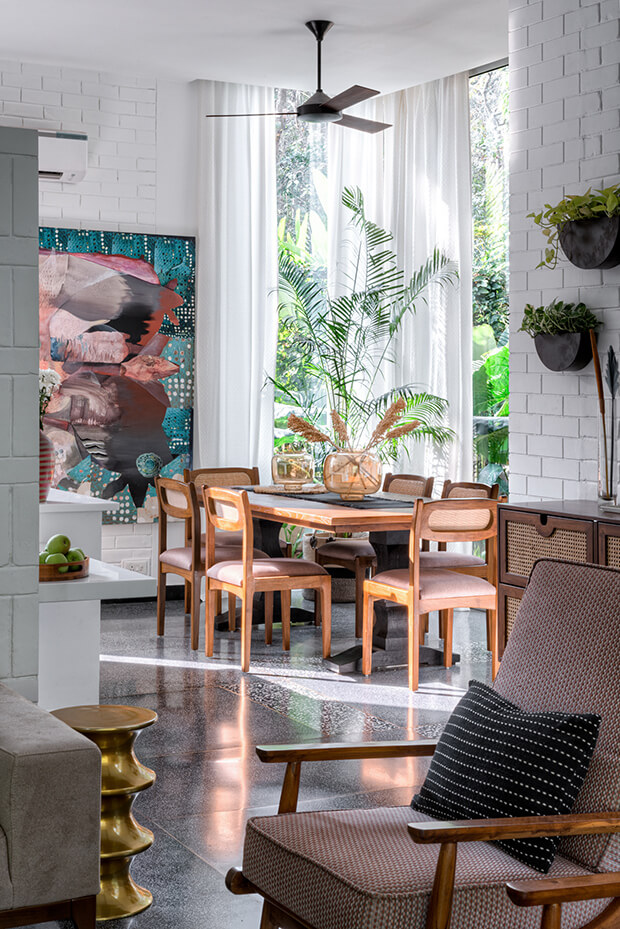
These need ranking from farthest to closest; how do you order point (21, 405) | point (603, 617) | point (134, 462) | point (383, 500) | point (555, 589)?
1. point (134, 462)
2. point (383, 500)
3. point (21, 405)
4. point (555, 589)
5. point (603, 617)

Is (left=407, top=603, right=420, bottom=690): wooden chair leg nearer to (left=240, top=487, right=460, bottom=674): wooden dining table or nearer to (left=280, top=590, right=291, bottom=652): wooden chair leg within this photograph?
(left=240, top=487, right=460, bottom=674): wooden dining table

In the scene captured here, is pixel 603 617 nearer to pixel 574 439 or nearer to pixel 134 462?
pixel 574 439

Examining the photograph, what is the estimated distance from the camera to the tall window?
23.8 ft

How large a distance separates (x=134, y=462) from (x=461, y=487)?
251cm

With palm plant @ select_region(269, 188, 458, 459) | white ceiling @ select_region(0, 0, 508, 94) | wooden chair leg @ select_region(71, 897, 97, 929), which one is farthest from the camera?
palm plant @ select_region(269, 188, 458, 459)

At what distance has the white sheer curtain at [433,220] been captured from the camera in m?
7.45

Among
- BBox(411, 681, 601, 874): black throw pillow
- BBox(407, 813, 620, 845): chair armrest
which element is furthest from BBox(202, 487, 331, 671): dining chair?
BBox(407, 813, 620, 845): chair armrest

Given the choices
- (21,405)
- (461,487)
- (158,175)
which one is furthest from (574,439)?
(158,175)

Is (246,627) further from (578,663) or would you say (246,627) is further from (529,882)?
(529,882)

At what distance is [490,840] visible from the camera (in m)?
2.16

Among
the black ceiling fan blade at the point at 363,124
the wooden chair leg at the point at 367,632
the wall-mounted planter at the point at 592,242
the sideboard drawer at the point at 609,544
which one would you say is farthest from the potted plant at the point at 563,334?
the black ceiling fan blade at the point at 363,124

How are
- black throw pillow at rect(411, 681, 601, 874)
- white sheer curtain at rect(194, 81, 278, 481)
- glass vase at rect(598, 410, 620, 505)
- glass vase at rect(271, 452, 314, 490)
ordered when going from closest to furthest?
black throw pillow at rect(411, 681, 601, 874) < glass vase at rect(598, 410, 620, 505) < glass vase at rect(271, 452, 314, 490) < white sheer curtain at rect(194, 81, 278, 481)

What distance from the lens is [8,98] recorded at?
284 inches

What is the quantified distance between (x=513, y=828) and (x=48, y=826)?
104 cm
